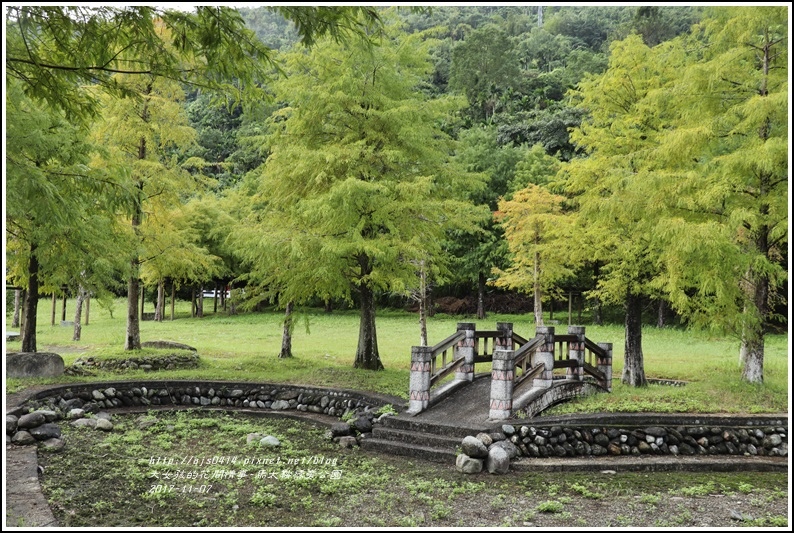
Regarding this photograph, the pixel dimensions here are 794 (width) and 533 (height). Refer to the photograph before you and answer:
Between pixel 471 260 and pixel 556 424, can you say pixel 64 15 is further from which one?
pixel 471 260

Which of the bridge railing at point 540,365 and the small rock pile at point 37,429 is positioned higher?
the bridge railing at point 540,365

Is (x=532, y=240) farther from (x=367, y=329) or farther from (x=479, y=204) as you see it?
(x=367, y=329)

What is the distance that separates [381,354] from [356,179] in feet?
26.0

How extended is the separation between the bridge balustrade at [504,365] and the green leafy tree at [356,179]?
2394 mm

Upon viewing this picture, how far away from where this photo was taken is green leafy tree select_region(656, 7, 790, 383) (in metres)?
10.2

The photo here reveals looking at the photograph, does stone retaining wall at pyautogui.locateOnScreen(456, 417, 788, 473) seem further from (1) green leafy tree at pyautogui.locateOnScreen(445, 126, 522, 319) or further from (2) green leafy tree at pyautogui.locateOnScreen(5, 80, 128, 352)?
(1) green leafy tree at pyautogui.locateOnScreen(445, 126, 522, 319)

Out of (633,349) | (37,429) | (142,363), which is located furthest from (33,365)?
(633,349)

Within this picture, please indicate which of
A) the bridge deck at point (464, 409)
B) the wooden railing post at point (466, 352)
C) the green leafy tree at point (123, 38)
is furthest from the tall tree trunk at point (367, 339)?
the green leafy tree at point (123, 38)

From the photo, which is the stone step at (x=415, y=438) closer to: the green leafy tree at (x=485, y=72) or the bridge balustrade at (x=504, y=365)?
the bridge balustrade at (x=504, y=365)

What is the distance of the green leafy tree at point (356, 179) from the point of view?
13102mm

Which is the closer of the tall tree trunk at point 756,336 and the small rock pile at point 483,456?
the small rock pile at point 483,456

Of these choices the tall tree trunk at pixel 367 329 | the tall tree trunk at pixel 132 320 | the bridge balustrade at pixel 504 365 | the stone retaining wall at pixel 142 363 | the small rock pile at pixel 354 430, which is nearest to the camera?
the bridge balustrade at pixel 504 365

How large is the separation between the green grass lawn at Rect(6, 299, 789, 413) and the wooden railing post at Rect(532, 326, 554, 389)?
0.57m

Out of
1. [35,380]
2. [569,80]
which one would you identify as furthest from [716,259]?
[569,80]
